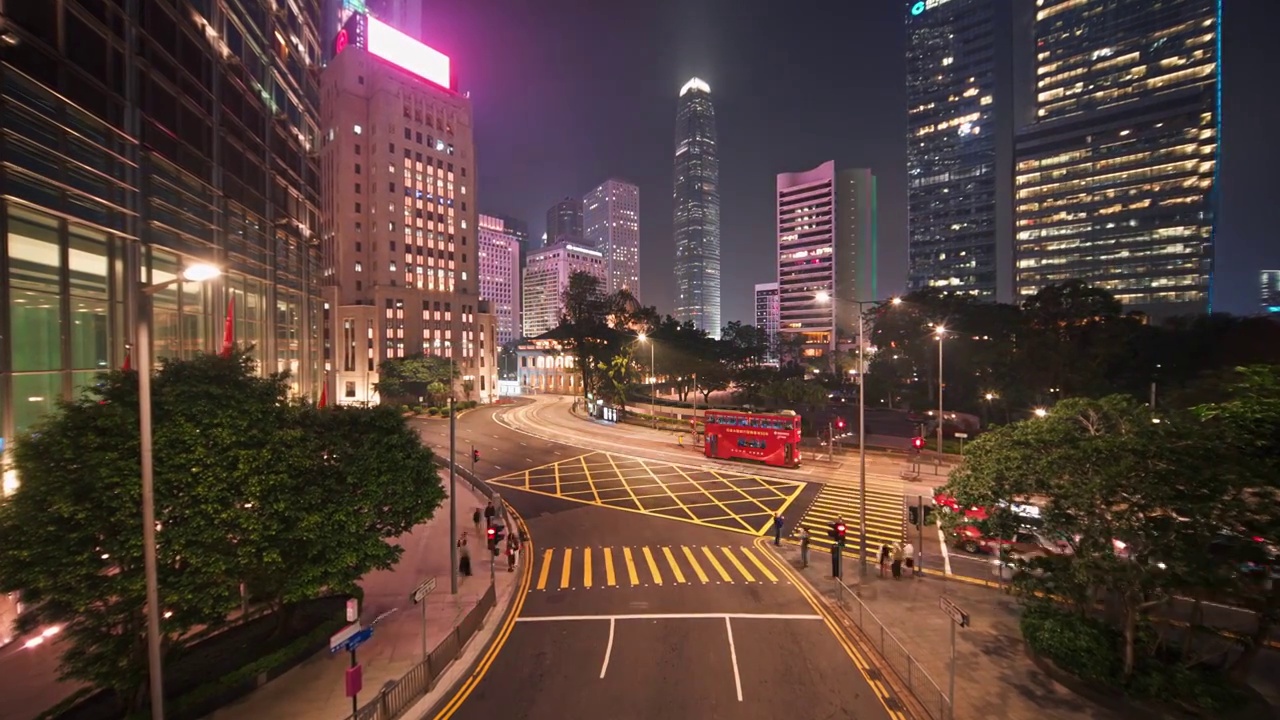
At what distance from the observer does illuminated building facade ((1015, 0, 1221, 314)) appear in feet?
340

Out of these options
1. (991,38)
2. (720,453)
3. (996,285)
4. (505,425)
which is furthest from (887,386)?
(991,38)

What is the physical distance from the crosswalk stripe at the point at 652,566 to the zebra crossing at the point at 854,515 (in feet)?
24.8

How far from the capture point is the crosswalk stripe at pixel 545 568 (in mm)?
19152

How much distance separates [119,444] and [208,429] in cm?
140

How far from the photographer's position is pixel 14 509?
31.4ft

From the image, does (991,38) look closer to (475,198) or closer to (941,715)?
(475,198)

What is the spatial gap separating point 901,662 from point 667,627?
20.8 feet

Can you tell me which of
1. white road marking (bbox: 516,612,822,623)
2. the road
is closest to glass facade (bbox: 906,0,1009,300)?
the road

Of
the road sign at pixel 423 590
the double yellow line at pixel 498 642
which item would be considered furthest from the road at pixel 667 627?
the road sign at pixel 423 590

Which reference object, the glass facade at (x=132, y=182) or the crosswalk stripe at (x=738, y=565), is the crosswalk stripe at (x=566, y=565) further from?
the glass facade at (x=132, y=182)

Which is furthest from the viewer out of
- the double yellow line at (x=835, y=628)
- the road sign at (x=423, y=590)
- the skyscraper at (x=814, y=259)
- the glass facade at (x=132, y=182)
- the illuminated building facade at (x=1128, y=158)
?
the skyscraper at (x=814, y=259)

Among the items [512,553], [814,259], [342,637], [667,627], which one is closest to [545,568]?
[512,553]

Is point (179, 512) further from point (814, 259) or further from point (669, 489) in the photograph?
point (814, 259)

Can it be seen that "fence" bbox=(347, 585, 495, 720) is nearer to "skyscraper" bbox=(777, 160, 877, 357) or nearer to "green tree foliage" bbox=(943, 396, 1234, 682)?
"green tree foliage" bbox=(943, 396, 1234, 682)
